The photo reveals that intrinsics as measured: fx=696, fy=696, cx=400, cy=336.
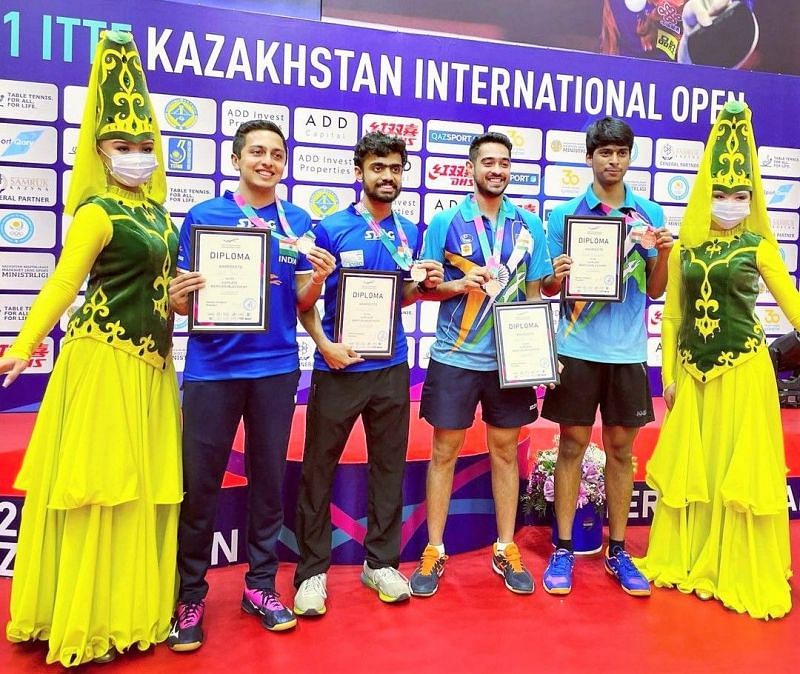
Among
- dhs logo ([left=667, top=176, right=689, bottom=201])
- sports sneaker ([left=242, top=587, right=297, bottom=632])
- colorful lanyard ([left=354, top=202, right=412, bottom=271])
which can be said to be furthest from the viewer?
dhs logo ([left=667, top=176, right=689, bottom=201])

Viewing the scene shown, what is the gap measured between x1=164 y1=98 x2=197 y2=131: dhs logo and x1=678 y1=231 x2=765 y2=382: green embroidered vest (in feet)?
9.61

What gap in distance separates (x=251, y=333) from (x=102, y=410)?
1.78ft

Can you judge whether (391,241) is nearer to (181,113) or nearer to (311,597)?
(311,597)

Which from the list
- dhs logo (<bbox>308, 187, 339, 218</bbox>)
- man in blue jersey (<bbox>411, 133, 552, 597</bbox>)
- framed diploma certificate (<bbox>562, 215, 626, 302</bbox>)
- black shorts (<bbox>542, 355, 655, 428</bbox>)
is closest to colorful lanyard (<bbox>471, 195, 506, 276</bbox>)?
man in blue jersey (<bbox>411, 133, 552, 597</bbox>)

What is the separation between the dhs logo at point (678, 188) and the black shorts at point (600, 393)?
2681 mm

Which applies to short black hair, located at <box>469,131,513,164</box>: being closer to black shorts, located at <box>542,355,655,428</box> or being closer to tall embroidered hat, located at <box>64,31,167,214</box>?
black shorts, located at <box>542,355,655,428</box>

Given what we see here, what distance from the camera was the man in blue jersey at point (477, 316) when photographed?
2828mm

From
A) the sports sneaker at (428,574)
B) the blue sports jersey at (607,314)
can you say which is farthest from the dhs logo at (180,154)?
the sports sneaker at (428,574)

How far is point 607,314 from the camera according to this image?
118 inches

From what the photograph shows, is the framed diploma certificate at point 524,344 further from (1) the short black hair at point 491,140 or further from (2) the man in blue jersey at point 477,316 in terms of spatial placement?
(1) the short black hair at point 491,140

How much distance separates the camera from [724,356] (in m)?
2.86

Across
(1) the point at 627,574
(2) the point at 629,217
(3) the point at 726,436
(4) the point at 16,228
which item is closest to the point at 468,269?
(2) the point at 629,217

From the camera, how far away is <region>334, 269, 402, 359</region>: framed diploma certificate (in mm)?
2627

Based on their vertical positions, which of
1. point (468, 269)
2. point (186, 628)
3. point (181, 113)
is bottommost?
point (186, 628)
